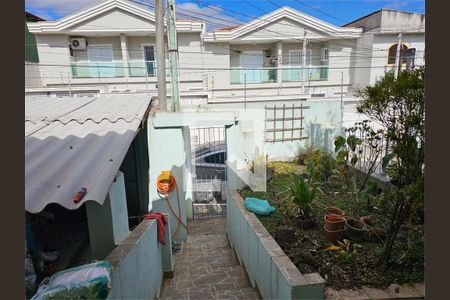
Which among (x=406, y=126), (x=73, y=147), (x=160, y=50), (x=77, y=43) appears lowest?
(x=73, y=147)

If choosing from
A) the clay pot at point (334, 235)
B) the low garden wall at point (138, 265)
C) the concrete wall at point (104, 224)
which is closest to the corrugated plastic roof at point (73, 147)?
the concrete wall at point (104, 224)

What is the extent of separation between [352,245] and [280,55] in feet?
53.6

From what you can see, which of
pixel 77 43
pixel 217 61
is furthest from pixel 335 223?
pixel 77 43

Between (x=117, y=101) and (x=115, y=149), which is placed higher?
(x=117, y=101)

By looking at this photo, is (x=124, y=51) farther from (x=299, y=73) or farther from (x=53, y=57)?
(x=299, y=73)

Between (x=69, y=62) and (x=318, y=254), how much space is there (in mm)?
18039

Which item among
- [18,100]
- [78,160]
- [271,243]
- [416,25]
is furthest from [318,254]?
[416,25]

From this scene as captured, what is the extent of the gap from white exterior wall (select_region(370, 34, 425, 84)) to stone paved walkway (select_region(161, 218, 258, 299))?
1663 cm

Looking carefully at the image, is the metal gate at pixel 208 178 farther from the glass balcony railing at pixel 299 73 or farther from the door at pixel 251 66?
the glass balcony railing at pixel 299 73

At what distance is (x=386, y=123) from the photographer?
3.28 metres

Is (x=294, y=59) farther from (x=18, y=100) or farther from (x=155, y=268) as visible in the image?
(x=18, y=100)

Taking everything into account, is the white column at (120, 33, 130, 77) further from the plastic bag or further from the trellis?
the plastic bag

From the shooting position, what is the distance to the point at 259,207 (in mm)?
5062

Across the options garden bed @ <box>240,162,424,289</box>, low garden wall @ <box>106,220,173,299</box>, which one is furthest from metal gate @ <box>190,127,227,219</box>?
low garden wall @ <box>106,220,173,299</box>
